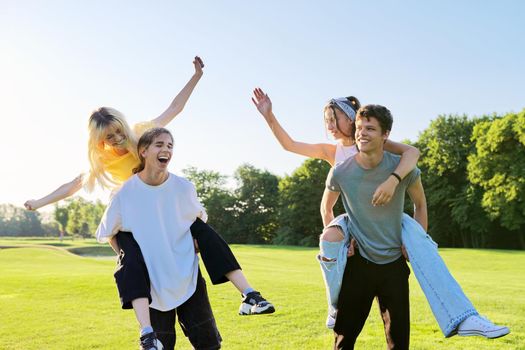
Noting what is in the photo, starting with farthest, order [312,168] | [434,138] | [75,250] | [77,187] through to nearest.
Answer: [312,168], [434,138], [75,250], [77,187]

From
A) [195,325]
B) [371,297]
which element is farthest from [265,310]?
[371,297]

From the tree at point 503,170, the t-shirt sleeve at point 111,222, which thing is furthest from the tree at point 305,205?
the t-shirt sleeve at point 111,222

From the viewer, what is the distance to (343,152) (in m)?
4.67

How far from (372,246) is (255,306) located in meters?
1.05

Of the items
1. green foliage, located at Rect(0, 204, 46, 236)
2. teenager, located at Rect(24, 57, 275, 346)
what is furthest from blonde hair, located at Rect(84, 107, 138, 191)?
green foliage, located at Rect(0, 204, 46, 236)

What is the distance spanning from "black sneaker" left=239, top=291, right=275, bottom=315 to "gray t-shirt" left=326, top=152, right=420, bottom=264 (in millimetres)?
911

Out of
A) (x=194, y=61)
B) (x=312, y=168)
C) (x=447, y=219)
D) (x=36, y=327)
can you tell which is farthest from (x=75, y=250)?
(x=194, y=61)

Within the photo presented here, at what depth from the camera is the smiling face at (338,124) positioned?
4641 mm

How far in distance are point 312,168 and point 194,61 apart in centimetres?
5454

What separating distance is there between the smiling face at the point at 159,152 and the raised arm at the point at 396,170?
1.63 metres

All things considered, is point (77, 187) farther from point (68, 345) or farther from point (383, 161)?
point (68, 345)

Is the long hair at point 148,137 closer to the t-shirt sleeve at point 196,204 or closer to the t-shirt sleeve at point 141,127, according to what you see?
the t-shirt sleeve at point 141,127

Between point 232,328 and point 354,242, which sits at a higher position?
point 354,242

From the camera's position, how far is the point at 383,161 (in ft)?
13.5
